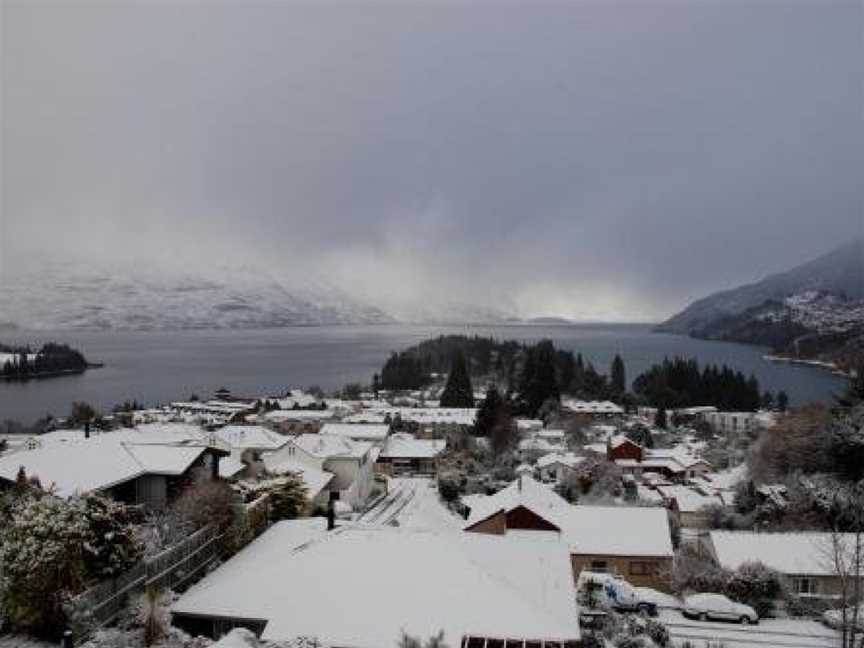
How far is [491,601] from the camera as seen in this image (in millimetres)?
14844

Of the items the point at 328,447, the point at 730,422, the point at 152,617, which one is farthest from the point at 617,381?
the point at 152,617

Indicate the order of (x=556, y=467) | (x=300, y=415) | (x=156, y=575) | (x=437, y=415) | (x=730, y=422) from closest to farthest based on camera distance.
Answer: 1. (x=156, y=575)
2. (x=556, y=467)
3. (x=437, y=415)
4. (x=300, y=415)
5. (x=730, y=422)

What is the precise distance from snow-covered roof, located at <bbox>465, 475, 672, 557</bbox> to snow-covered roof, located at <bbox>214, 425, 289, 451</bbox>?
686 inches

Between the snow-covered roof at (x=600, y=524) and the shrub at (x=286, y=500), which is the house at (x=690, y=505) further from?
the shrub at (x=286, y=500)

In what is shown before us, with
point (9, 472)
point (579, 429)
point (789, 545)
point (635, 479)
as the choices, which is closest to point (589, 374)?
point (579, 429)

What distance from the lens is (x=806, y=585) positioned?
24.9m

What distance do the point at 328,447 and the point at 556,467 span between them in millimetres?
15144

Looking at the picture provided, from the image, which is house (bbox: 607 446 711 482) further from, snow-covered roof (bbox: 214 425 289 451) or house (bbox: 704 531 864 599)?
house (bbox: 704 531 864 599)

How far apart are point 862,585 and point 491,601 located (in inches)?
558

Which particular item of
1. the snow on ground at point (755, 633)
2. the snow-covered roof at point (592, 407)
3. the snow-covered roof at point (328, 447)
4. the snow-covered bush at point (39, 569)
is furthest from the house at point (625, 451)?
the snow-covered bush at point (39, 569)

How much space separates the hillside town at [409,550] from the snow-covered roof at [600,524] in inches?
3.8

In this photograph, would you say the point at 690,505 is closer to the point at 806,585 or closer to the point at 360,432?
the point at 806,585

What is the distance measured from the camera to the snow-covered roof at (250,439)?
1868 inches

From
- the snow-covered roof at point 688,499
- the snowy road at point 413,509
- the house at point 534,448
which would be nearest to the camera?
the snowy road at point 413,509
